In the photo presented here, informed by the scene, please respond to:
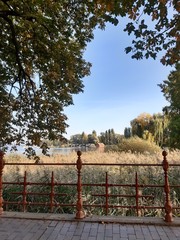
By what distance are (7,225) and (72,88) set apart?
4675 mm

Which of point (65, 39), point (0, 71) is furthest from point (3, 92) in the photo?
point (65, 39)

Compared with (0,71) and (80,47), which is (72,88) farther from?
(0,71)

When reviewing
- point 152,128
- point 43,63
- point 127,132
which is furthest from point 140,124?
point 43,63

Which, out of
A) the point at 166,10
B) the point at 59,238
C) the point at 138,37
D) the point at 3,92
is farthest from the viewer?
the point at 3,92

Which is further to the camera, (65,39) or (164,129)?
(164,129)

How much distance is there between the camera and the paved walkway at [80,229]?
13.8 feet

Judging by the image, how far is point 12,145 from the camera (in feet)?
27.3

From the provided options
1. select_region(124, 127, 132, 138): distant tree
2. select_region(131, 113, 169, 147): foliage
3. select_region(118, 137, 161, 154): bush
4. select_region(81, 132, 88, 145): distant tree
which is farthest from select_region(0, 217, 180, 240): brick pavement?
select_region(81, 132, 88, 145): distant tree

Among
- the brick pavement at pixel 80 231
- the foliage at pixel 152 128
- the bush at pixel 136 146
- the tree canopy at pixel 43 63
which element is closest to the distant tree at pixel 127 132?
the foliage at pixel 152 128

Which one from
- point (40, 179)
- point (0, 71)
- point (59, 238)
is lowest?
point (59, 238)

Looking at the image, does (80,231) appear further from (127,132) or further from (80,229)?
(127,132)

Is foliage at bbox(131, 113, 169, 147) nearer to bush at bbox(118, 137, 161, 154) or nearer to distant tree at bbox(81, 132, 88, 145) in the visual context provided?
bush at bbox(118, 137, 161, 154)

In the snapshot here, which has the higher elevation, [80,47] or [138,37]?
[80,47]

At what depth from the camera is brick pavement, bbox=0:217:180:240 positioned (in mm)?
4188
